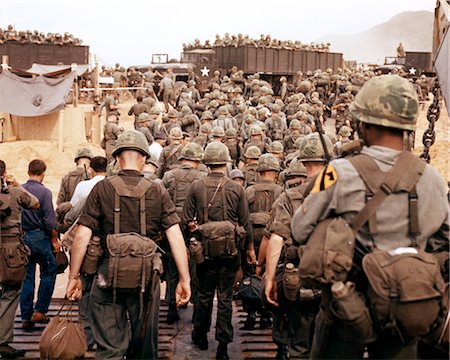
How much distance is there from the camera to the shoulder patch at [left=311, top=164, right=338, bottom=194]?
348cm

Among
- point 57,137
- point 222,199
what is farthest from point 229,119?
point 222,199

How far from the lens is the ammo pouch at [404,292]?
326cm

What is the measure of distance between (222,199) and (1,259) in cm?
213

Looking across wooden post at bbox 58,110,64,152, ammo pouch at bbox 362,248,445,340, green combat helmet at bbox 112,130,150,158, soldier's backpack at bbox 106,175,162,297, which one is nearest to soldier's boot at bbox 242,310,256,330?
soldier's backpack at bbox 106,175,162,297

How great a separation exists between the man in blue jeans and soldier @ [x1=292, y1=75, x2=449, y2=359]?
4067 millimetres

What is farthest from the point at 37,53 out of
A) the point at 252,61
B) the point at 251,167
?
the point at 251,167

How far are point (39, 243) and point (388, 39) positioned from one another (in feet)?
431

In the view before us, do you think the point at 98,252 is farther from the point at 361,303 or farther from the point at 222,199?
the point at 361,303

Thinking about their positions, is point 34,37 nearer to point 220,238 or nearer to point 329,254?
point 220,238

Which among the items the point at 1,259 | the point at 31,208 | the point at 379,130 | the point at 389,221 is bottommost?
the point at 1,259

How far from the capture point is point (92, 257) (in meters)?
5.05

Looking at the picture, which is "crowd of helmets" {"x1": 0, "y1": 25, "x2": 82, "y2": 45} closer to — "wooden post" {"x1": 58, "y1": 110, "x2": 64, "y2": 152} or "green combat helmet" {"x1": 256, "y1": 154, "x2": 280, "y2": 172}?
"wooden post" {"x1": 58, "y1": 110, "x2": 64, "y2": 152}

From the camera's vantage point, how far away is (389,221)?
3471mm

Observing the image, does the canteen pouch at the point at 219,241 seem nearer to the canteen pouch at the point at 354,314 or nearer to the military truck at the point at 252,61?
the canteen pouch at the point at 354,314
